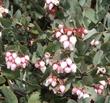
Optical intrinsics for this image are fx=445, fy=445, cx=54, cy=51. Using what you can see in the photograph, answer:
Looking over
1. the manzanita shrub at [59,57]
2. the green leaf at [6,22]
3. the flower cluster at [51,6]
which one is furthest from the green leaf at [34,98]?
the flower cluster at [51,6]

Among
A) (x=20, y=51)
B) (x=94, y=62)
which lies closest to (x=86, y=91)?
(x=94, y=62)

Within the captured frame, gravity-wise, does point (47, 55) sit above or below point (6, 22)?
below

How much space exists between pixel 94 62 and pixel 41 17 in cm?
62

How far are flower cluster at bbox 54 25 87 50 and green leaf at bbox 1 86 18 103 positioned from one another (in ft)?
1.30

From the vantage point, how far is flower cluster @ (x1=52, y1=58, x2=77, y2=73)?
244cm

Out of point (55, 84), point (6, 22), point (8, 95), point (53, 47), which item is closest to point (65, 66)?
point (55, 84)

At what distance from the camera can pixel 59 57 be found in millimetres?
2559

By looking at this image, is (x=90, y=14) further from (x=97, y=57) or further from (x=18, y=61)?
(x=18, y=61)

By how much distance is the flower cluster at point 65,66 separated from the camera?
244cm

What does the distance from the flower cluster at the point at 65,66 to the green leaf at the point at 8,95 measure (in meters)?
0.28

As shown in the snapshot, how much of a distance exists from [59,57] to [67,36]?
0.14 m

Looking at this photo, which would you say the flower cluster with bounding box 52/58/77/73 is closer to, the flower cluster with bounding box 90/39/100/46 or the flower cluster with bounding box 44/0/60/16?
the flower cluster with bounding box 90/39/100/46

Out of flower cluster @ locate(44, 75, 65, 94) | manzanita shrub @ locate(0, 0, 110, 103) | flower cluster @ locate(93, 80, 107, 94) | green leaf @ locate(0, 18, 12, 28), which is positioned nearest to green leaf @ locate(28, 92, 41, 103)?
manzanita shrub @ locate(0, 0, 110, 103)

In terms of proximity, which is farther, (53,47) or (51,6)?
(51,6)
